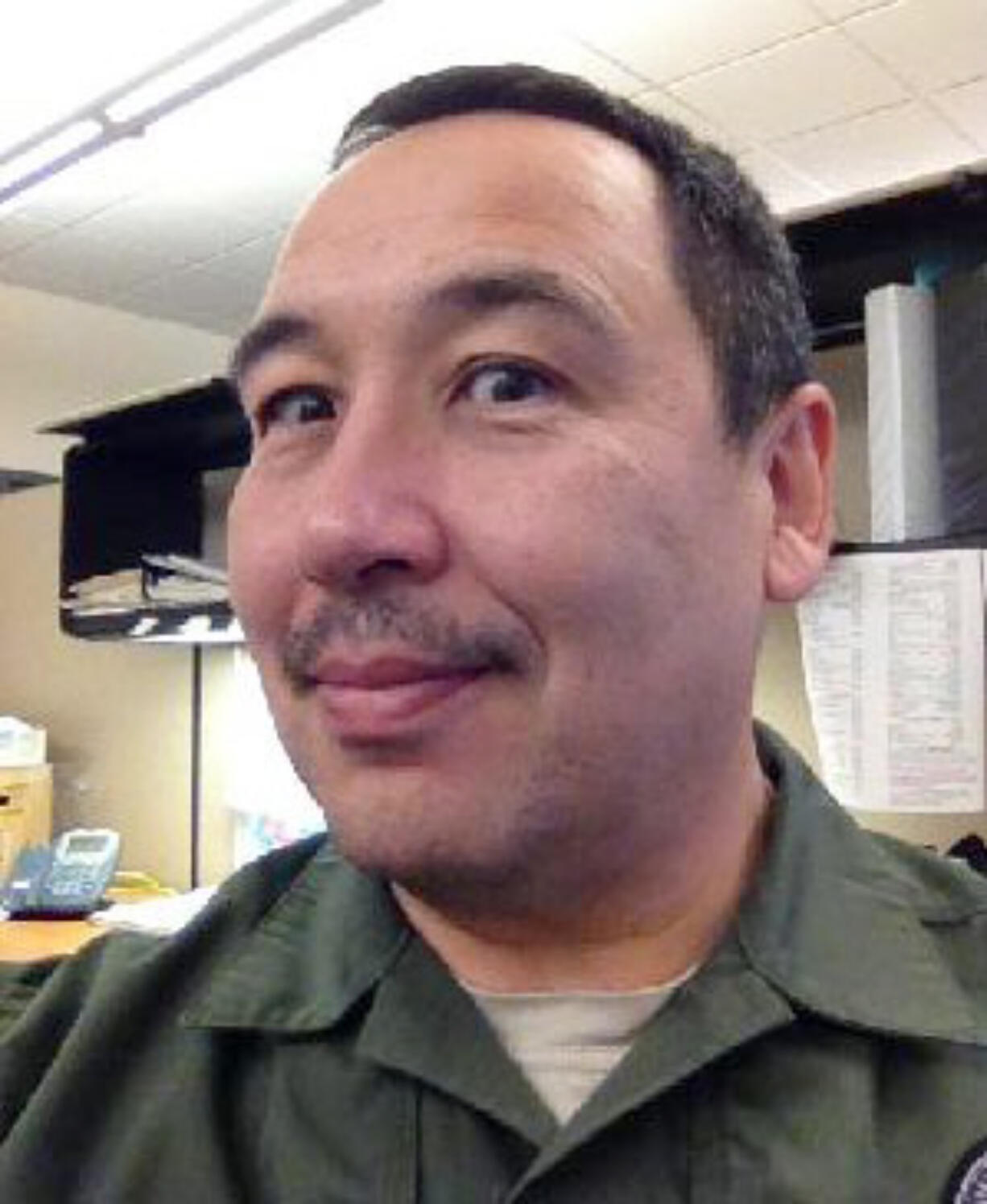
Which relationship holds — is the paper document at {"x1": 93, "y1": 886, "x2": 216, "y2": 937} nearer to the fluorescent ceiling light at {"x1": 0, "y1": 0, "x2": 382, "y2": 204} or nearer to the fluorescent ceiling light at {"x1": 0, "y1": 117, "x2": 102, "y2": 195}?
the fluorescent ceiling light at {"x1": 0, "y1": 0, "x2": 382, "y2": 204}

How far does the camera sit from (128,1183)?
2.11 ft

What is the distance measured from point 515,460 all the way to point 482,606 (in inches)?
3.2

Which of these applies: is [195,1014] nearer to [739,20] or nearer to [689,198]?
[689,198]

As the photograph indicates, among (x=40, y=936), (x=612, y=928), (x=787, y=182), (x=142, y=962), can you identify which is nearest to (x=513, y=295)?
(x=612, y=928)

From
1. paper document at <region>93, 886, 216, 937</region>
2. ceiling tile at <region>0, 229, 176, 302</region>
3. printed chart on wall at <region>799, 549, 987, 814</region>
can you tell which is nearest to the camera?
printed chart on wall at <region>799, 549, 987, 814</region>

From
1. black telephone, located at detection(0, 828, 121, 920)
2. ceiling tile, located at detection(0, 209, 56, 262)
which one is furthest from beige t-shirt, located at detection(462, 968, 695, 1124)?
ceiling tile, located at detection(0, 209, 56, 262)

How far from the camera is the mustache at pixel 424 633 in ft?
1.93

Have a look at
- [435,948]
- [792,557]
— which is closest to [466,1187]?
[435,948]

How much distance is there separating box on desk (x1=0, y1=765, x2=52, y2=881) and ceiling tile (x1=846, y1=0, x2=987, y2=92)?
220cm

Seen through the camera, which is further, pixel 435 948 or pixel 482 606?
pixel 435 948

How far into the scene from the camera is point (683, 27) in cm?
257

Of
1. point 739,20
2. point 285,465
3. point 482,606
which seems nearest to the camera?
point 482,606

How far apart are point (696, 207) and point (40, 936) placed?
1.65 meters

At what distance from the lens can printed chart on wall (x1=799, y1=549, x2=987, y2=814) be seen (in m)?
1.05
